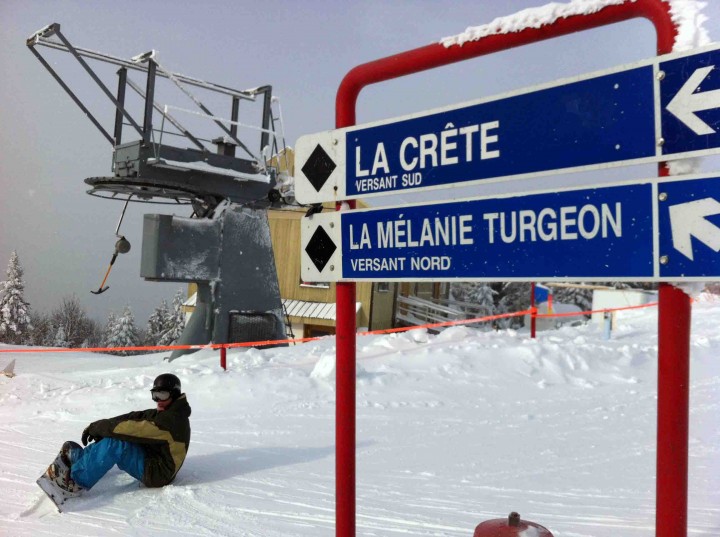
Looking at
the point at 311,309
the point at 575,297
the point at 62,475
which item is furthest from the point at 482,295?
the point at 62,475

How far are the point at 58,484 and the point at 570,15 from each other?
415 cm

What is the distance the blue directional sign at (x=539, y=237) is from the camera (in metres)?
1.78

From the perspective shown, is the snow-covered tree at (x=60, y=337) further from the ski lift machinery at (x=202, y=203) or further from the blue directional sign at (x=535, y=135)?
the blue directional sign at (x=535, y=135)

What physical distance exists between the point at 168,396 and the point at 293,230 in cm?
2127

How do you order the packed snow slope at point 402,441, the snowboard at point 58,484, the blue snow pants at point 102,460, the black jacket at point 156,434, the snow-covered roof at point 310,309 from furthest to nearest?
the snow-covered roof at point 310,309
the black jacket at point 156,434
the blue snow pants at point 102,460
the snowboard at point 58,484
the packed snow slope at point 402,441

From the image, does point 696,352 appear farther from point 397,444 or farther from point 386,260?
point 386,260

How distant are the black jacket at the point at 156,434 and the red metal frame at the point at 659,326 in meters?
2.04

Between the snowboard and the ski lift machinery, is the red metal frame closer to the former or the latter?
the snowboard

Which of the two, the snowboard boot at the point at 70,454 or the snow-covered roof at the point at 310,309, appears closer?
the snowboard boot at the point at 70,454

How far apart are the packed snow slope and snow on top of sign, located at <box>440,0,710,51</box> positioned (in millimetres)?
2770

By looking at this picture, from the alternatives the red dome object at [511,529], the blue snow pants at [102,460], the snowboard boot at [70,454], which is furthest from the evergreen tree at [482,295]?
the red dome object at [511,529]

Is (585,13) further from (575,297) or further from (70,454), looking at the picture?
(575,297)

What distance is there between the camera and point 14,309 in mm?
39406

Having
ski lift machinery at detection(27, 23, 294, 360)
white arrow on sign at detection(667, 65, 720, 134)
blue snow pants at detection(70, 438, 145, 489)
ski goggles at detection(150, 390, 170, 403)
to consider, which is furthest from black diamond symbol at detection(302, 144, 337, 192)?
ski lift machinery at detection(27, 23, 294, 360)
